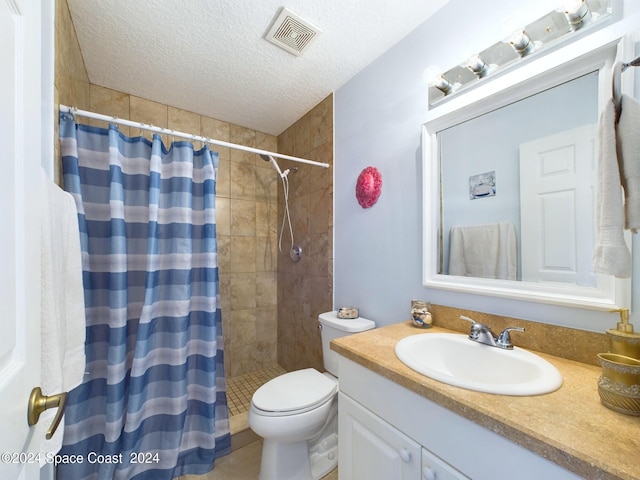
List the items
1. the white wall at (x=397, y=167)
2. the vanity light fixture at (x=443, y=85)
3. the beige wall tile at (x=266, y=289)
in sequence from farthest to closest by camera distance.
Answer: the beige wall tile at (x=266, y=289) → the vanity light fixture at (x=443, y=85) → the white wall at (x=397, y=167)

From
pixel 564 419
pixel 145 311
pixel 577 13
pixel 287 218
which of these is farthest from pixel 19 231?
pixel 287 218

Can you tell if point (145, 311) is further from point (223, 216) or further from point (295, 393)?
point (223, 216)

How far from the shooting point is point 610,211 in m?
0.62

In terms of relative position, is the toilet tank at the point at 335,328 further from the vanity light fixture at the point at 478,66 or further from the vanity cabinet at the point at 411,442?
the vanity light fixture at the point at 478,66

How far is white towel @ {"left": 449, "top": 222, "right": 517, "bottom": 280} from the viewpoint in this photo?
3.29 feet

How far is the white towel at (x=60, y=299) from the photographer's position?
654mm

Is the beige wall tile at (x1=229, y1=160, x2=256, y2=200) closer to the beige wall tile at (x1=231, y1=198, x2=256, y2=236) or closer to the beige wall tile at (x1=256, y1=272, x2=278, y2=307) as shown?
the beige wall tile at (x1=231, y1=198, x2=256, y2=236)

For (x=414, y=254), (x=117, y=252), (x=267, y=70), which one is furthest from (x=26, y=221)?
(x=267, y=70)

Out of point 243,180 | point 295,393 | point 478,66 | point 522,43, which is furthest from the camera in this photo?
point 243,180

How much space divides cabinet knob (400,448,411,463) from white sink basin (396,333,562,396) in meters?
0.23

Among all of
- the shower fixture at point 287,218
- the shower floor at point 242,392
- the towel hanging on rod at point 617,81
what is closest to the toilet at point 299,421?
the shower floor at point 242,392

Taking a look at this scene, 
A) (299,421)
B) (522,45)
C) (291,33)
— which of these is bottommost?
(299,421)

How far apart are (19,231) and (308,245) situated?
170cm

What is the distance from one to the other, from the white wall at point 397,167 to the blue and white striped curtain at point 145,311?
0.86 meters
